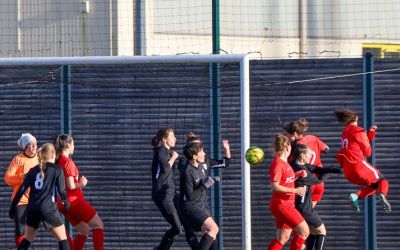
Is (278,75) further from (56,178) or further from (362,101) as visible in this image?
(56,178)

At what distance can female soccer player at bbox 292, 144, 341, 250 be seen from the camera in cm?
1315

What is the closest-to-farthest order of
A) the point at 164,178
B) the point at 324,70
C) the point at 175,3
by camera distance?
the point at 164,178
the point at 324,70
the point at 175,3

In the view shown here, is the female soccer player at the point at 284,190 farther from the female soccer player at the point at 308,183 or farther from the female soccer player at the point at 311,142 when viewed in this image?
the female soccer player at the point at 311,142

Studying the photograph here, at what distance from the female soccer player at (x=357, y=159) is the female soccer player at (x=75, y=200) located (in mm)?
3189

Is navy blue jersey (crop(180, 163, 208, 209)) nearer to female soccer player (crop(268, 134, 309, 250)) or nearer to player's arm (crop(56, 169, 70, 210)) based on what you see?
female soccer player (crop(268, 134, 309, 250))

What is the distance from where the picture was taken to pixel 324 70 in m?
14.6

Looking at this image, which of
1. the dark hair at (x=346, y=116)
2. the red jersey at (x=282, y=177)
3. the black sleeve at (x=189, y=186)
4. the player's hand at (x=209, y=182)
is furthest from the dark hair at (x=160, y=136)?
the dark hair at (x=346, y=116)

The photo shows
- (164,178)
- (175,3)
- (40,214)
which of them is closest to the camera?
(40,214)

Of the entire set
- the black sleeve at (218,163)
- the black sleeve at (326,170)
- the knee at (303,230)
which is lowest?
the knee at (303,230)

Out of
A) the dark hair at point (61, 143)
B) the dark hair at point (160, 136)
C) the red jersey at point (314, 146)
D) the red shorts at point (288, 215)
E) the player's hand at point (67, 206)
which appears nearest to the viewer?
the red shorts at point (288, 215)

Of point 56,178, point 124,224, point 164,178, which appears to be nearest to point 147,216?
point 124,224

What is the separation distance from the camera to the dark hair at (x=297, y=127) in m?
13.6

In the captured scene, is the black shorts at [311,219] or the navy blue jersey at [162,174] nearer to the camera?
the black shorts at [311,219]

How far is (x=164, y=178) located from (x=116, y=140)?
5.42ft
